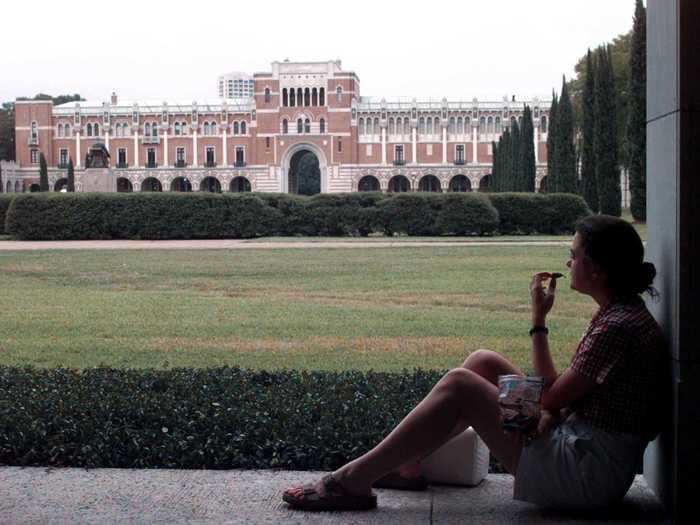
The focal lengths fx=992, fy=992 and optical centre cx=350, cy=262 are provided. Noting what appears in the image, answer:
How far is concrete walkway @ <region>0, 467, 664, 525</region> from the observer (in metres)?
2.92

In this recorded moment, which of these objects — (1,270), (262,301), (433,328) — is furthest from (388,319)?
(1,270)

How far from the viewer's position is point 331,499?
3.00 m

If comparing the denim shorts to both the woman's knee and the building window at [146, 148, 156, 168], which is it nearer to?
the woman's knee

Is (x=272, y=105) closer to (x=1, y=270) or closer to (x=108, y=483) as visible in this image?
(x=1, y=270)

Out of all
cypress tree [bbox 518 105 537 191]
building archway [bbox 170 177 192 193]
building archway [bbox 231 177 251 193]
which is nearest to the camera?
cypress tree [bbox 518 105 537 191]

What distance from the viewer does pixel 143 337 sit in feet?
24.3

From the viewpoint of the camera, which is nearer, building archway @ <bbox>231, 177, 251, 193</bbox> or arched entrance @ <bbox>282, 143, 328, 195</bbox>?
arched entrance @ <bbox>282, 143, 328, 195</bbox>

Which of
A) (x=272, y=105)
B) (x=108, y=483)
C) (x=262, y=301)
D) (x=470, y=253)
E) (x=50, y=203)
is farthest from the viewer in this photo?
(x=272, y=105)

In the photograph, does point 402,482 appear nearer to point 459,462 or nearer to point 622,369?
point 459,462

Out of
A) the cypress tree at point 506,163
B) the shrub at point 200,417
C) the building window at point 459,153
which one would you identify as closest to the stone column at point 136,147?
the building window at point 459,153

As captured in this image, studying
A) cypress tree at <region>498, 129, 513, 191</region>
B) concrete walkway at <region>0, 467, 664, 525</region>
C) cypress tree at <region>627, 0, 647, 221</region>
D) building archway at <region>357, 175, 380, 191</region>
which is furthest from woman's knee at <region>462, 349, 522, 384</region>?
building archway at <region>357, 175, 380, 191</region>

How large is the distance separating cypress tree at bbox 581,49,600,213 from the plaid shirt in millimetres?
26678

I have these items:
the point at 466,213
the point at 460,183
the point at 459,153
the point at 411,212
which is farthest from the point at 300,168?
the point at 466,213

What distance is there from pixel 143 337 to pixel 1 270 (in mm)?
7367
